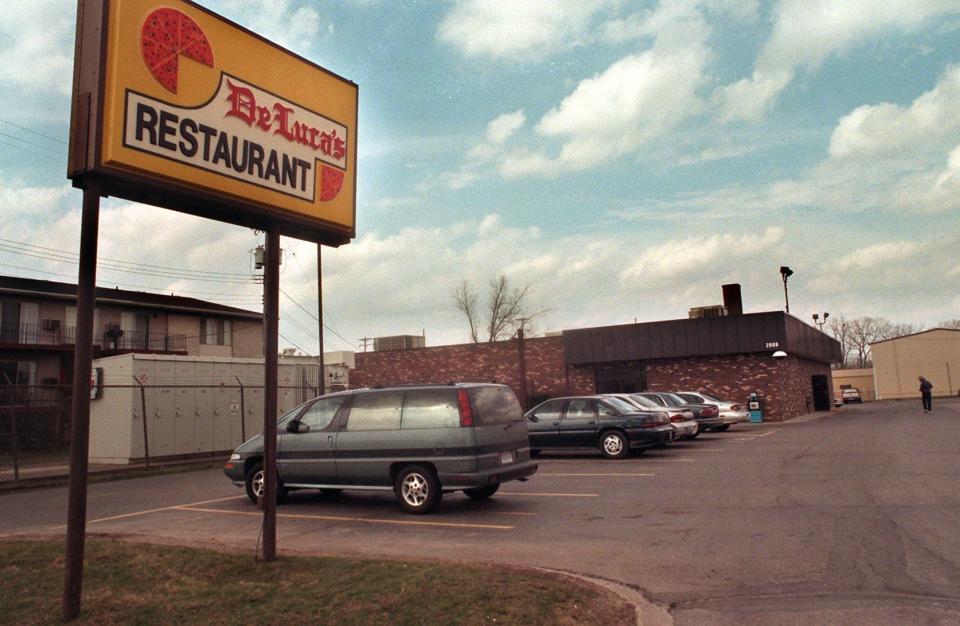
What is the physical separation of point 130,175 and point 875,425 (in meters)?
27.3

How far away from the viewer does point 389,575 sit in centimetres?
638

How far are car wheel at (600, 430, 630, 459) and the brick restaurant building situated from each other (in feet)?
47.4

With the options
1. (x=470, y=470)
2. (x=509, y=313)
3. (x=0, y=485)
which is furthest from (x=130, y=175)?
(x=509, y=313)

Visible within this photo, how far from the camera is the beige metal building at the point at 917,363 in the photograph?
69375 mm

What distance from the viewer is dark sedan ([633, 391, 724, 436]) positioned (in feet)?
77.0

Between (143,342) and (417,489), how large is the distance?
33968 millimetres

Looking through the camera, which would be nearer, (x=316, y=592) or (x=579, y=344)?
(x=316, y=592)

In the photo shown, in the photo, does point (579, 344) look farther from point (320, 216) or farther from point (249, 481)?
point (320, 216)

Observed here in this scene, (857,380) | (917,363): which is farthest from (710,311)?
(857,380)

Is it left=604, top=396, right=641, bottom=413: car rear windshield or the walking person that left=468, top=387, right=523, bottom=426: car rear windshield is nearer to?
left=604, top=396, right=641, bottom=413: car rear windshield

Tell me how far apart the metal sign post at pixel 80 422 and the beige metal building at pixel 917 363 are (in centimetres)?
7664

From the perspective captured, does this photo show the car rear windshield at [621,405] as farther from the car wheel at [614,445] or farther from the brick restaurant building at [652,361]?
the brick restaurant building at [652,361]

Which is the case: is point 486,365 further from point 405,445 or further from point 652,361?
point 405,445

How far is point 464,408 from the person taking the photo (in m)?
10.5
